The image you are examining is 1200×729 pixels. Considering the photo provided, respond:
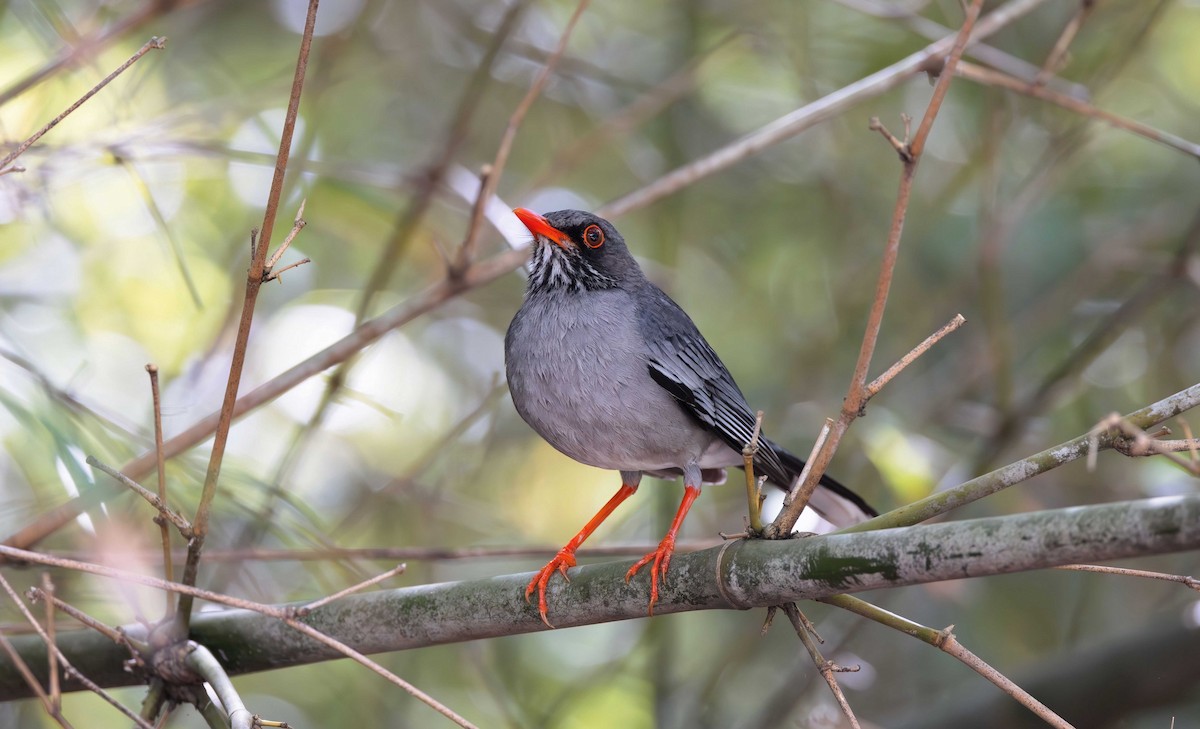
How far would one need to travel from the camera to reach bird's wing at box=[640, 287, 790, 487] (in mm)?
4562

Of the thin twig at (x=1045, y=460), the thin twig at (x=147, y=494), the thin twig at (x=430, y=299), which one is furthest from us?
the thin twig at (x=430, y=299)

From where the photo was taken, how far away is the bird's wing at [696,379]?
456 centimetres

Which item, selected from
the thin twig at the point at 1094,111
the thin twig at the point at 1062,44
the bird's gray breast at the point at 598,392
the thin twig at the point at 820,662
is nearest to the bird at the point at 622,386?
the bird's gray breast at the point at 598,392

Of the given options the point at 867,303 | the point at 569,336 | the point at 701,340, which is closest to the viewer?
the point at 569,336

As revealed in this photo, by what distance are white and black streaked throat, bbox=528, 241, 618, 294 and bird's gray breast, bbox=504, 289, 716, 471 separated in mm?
245

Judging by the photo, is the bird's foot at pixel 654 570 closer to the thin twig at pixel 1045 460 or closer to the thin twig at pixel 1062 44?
the thin twig at pixel 1045 460

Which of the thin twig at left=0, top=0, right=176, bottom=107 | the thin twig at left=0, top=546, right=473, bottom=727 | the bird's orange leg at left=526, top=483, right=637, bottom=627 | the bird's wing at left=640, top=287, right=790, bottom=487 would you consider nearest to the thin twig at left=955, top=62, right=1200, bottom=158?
the bird's wing at left=640, top=287, right=790, bottom=487

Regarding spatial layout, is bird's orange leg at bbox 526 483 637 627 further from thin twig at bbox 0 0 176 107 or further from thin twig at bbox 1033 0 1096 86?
thin twig at bbox 0 0 176 107

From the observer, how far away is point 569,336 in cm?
463

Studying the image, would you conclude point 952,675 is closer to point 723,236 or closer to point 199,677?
point 723,236

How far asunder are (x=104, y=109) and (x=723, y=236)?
457 cm

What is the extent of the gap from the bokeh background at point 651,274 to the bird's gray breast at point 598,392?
74cm

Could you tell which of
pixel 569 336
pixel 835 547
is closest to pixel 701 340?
pixel 569 336

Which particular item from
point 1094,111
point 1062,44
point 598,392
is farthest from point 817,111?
point 598,392
